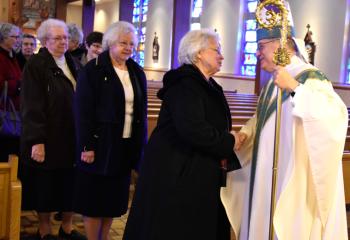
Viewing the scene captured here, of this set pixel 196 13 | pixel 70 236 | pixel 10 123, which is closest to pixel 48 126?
pixel 10 123

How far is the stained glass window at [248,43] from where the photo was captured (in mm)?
14655

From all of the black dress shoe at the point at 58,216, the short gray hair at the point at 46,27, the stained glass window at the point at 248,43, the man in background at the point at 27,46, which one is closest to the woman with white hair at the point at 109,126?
the short gray hair at the point at 46,27

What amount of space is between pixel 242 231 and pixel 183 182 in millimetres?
510

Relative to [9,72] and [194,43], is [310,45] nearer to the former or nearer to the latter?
[9,72]

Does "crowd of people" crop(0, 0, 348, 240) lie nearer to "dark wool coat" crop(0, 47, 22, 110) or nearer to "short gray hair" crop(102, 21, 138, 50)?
"short gray hair" crop(102, 21, 138, 50)

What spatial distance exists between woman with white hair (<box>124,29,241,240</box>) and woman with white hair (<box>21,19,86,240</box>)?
1.00 meters

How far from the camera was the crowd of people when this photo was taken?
2.18 m

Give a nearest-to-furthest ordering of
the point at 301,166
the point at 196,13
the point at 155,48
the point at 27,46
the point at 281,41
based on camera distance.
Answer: the point at 281,41, the point at 301,166, the point at 27,46, the point at 196,13, the point at 155,48

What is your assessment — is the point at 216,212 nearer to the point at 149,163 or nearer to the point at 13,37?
the point at 149,163

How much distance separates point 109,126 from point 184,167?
71cm

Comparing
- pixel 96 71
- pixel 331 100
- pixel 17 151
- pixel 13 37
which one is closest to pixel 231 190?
pixel 331 100

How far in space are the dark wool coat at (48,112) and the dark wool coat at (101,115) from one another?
12.5 inches

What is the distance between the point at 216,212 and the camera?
2.40 meters

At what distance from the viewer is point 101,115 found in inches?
113
